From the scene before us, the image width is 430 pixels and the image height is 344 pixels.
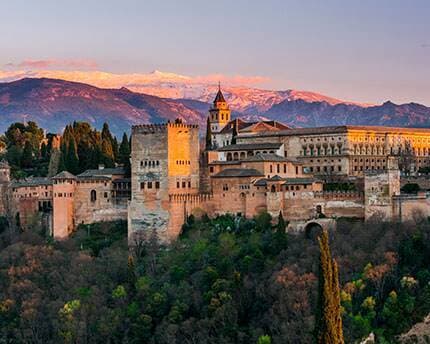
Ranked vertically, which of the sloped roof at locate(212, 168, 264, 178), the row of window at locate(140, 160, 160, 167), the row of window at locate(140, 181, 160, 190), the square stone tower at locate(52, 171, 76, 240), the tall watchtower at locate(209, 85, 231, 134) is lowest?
the square stone tower at locate(52, 171, 76, 240)

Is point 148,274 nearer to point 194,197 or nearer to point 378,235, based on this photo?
point 194,197

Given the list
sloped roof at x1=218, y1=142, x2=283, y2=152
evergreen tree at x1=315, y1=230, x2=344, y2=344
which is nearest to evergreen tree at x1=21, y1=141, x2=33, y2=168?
sloped roof at x1=218, y1=142, x2=283, y2=152

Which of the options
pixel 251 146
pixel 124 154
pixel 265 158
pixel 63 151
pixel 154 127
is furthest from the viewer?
pixel 63 151

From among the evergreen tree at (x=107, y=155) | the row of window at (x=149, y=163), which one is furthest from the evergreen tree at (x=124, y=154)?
the row of window at (x=149, y=163)

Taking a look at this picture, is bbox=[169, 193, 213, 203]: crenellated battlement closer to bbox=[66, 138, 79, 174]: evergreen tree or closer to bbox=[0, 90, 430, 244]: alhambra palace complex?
bbox=[0, 90, 430, 244]: alhambra palace complex

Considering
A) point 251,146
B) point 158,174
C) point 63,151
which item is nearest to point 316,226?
point 158,174

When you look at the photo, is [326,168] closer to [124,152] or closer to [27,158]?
[124,152]

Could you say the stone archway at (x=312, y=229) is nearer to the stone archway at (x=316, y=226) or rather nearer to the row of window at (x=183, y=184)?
the stone archway at (x=316, y=226)
